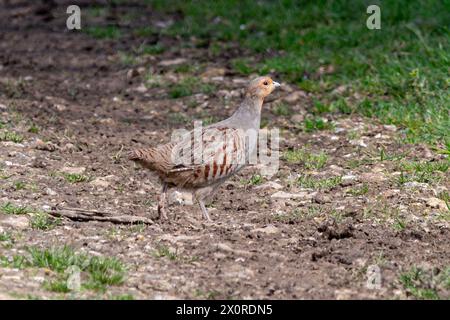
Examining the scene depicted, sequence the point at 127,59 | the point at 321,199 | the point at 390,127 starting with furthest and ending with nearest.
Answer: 1. the point at 127,59
2. the point at 390,127
3. the point at 321,199

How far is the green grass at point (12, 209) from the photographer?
674 cm

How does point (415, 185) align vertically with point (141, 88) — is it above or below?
below

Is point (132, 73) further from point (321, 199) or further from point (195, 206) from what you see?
point (321, 199)

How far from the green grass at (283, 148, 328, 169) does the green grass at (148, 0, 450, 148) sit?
89 centimetres

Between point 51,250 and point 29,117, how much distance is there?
3921 mm

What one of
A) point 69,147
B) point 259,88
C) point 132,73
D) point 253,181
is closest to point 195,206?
point 253,181

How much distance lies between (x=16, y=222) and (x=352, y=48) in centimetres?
602

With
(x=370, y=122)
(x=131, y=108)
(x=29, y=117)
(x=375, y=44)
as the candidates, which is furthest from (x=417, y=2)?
(x=29, y=117)

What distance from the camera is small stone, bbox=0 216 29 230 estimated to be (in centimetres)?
650

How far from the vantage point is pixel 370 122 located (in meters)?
9.42

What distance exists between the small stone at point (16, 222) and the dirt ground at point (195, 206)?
17 mm

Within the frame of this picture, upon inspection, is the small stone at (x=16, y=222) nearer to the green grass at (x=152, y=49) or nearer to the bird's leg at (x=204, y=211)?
the bird's leg at (x=204, y=211)

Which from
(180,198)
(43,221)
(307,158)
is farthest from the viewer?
(307,158)

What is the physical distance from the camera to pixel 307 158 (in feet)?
28.1
